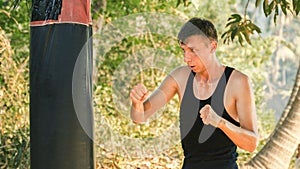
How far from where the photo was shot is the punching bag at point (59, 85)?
2.93 meters

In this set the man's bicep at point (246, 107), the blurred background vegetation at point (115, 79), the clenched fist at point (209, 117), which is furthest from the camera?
the blurred background vegetation at point (115, 79)

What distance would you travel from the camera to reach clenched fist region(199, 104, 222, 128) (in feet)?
8.21

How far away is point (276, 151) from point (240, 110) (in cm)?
302

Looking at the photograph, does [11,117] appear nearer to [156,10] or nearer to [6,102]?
[6,102]

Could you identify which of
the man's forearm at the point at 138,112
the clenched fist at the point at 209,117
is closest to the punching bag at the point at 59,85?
the man's forearm at the point at 138,112

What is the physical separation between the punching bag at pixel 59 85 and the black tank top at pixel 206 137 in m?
0.53

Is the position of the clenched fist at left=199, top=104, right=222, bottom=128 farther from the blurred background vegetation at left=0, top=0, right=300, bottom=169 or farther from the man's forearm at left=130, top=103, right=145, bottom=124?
the blurred background vegetation at left=0, top=0, right=300, bottom=169

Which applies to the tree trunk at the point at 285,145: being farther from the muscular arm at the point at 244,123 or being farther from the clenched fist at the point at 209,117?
the clenched fist at the point at 209,117

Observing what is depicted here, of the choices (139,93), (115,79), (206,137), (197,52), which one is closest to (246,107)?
(206,137)

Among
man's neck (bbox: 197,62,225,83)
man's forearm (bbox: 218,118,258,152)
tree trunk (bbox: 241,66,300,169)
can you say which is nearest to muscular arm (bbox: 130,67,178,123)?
man's neck (bbox: 197,62,225,83)

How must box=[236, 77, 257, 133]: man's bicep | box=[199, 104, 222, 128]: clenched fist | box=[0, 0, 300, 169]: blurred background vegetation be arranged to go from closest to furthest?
box=[199, 104, 222, 128]: clenched fist < box=[236, 77, 257, 133]: man's bicep < box=[0, 0, 300, 169]: blurred background vegetation

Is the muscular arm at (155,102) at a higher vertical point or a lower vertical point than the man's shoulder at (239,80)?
lower

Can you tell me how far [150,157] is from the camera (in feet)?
22.4

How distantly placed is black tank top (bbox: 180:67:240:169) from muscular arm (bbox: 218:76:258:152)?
0.25 ft
